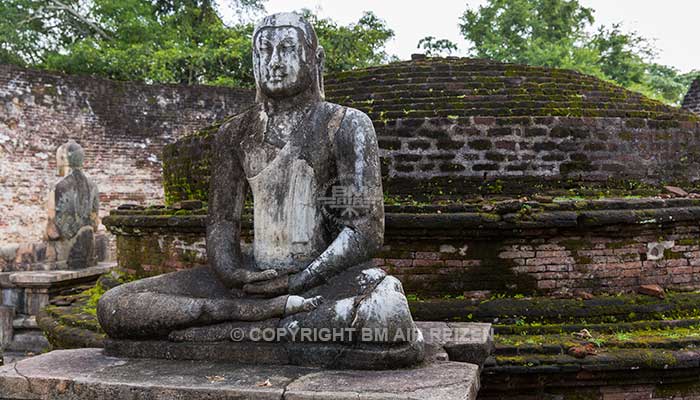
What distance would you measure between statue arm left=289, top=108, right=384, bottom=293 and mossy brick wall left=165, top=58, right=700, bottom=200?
9.77 feet

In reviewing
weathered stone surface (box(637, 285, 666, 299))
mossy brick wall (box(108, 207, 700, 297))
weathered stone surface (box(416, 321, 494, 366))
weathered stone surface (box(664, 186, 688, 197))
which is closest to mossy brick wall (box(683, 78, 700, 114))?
weathered stone surface (box(664, 186, 688, 197))

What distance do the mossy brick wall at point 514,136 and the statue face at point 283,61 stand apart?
3016 mm

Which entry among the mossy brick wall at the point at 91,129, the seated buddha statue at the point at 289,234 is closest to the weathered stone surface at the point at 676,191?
the seated buddha statue at the point at 289,234

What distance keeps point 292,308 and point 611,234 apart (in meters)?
3.20

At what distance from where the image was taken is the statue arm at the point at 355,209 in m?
2.83

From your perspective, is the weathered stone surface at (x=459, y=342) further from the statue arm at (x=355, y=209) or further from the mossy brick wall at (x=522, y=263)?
the mossy brick wall at (x=522, y=263)

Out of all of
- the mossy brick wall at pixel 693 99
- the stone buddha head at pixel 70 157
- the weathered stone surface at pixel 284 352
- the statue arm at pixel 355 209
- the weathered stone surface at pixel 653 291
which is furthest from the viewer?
the mossy brick wall at pixel 693 99

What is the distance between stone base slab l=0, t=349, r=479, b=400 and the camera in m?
2.32

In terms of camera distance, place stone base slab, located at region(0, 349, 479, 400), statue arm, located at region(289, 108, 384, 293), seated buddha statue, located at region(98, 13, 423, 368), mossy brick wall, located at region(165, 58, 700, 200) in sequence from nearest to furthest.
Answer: stone base slab, located at region(0, 349, 479, 400) < seated buddha statue, located at region(98, 13, 423, 368) < statue arm, located at region(289, 108, 384, 293) < mossy brick wall, located at region(165, 58, 700, 200)

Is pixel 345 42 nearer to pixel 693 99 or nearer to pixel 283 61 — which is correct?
pixel 693 99

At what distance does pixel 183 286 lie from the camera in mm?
3078

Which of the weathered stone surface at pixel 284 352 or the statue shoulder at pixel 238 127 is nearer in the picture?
the weathered stone surface at pixel 284 352

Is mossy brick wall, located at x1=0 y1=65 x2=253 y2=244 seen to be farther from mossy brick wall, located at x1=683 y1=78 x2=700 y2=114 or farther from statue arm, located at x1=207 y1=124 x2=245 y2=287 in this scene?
statue arm, located at x1=207 y1=124 x2=245 y2=287

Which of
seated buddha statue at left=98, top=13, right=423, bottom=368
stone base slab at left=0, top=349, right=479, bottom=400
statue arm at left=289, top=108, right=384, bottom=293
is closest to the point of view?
stone base slab at left=0, top=349, right=479, bottom=400
